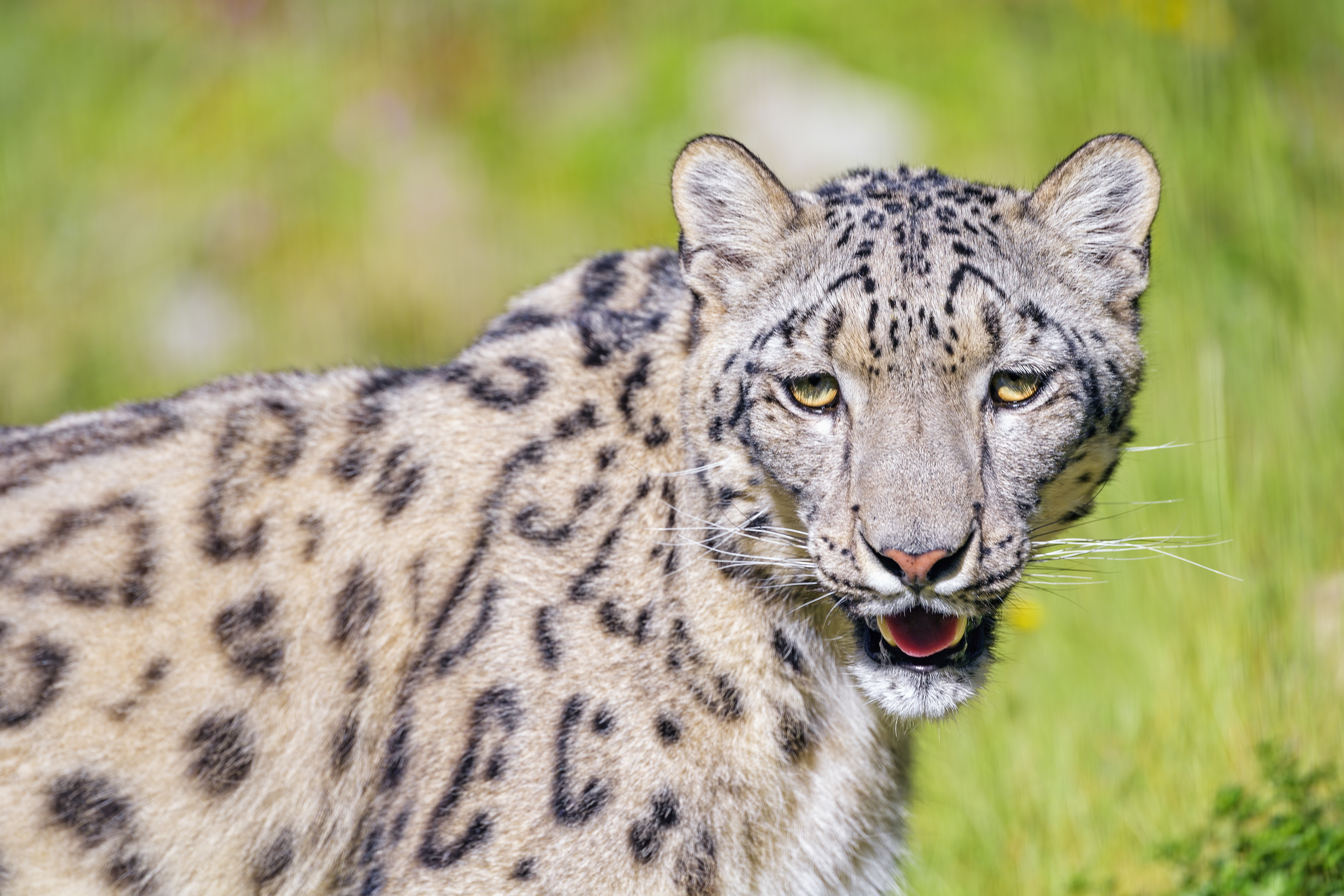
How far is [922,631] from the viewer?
4090 millimetres

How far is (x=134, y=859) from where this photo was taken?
4328 millimetres

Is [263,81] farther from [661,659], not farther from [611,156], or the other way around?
[661,659]

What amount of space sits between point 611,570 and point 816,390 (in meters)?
0.80

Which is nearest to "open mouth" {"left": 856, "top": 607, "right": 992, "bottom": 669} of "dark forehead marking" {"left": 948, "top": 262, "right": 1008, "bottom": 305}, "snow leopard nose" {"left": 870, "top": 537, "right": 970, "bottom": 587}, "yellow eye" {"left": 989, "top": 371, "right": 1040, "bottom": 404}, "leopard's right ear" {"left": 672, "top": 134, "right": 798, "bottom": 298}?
"snow leopard nose" {"left": 870, "top": 537, "right": 970, "bottom": 587}

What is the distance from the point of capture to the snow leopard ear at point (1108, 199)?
14.1 feet

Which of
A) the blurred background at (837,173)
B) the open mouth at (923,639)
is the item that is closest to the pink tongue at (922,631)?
the open mouth at (923,639)

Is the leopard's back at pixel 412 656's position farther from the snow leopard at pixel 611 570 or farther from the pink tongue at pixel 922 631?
the pink tongue at pixel 922 631

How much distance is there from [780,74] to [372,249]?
4001mm

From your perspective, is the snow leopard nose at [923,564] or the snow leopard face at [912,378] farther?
the snow leopard face at [912,378]

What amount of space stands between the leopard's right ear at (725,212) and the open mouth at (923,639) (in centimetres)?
110

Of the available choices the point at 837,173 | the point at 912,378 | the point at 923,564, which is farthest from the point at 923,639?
the point at 837,173

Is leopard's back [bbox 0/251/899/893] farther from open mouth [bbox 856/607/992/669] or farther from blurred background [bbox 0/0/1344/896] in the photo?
blurred background [bbox 0/0/1344/896]

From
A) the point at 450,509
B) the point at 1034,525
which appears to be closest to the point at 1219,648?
the point at 1034,525

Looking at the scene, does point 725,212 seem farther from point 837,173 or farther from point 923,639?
point 837,173
